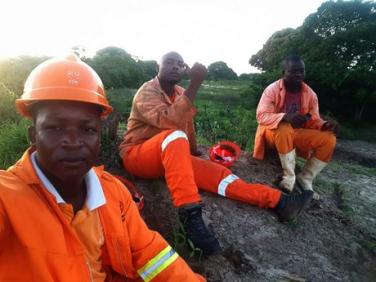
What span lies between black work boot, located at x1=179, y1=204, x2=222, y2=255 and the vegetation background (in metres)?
3.39

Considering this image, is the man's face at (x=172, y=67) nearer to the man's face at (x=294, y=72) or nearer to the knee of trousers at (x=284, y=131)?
the knee of trousers at (x=284, y=131)

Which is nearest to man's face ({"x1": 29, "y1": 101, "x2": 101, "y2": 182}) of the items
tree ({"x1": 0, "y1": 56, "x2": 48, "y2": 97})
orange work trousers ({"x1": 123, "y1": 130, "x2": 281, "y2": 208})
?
orange work trousers ({"x1": 123, "y1": 130, "x2": 281, "y2": 208})

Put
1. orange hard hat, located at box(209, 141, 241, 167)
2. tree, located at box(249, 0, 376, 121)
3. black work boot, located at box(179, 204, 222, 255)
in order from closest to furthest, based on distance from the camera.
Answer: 1. black work boot, located at box(179, 204, 222, 255)
2. orange hard hat, located at box(209, 141, 241, 167)
3. tree, located at box(249, 0, 376, 121)

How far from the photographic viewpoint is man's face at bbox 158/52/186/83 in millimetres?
3496

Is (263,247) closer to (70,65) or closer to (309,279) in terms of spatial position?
→ (309,279)

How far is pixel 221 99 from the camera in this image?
1645 centimetres

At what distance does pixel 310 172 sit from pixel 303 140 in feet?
1.15

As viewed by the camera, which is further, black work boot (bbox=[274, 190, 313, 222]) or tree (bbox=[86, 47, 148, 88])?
tree (bbox=[86, 47, 148, 88])

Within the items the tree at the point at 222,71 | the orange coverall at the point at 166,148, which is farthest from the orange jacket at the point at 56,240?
the tree at the point at 222,71

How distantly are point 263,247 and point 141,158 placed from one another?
125 cm

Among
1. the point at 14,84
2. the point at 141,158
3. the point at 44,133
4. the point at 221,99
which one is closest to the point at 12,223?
the point at 44,133

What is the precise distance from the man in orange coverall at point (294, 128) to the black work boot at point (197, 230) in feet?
5.02

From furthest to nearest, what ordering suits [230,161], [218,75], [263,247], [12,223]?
[218,75]
[230,161]
[263,247]
[12,223]

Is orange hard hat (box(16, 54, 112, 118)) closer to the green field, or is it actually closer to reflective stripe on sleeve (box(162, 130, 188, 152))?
reflective stripe on sleeve (box(162, 130, 188, 152))
